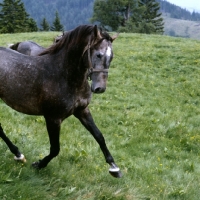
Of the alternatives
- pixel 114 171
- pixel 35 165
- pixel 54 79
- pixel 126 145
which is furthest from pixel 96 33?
pixel 126 145

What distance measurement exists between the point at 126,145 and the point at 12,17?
59000 mm

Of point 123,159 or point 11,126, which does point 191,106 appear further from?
point 11,126

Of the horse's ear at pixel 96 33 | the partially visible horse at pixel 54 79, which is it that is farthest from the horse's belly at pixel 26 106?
the horse's ear at pixel 96 33

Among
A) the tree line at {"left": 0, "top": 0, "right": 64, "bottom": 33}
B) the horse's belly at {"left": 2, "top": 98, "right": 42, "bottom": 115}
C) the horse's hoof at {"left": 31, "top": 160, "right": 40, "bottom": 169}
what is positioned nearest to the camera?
the horse's belly at {"left": 2, "top": 98, "right": 42, "bottom": 115}

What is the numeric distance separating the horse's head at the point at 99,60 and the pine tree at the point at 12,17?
60.3 metres

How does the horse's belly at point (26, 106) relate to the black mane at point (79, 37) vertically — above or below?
below

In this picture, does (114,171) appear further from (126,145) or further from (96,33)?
(126,145)

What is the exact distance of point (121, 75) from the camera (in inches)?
658

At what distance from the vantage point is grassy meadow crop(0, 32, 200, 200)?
17.0ft

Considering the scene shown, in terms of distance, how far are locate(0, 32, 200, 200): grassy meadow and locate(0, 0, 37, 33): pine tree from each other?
161 ft

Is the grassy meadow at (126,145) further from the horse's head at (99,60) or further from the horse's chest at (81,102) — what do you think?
the horse's head at (99,60)

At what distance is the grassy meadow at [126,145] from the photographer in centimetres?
518

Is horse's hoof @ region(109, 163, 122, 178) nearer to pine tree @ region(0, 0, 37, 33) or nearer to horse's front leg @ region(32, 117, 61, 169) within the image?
horse's front leg @ region(32, 117, 61, 169)

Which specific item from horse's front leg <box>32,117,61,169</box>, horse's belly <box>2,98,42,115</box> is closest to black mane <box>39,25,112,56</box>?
horse's belly <box>2,98,42,115</box>
